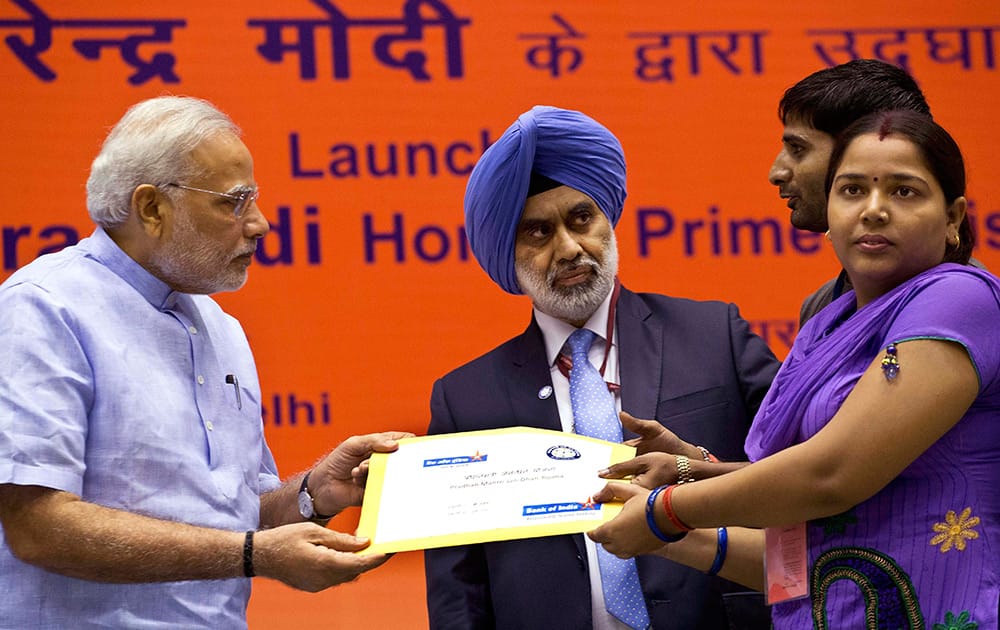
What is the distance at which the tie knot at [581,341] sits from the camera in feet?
9.87

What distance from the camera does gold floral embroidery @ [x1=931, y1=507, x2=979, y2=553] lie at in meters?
1.90

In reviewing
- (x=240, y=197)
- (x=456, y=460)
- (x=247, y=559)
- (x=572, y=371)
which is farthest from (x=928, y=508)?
(x=240, y=197)

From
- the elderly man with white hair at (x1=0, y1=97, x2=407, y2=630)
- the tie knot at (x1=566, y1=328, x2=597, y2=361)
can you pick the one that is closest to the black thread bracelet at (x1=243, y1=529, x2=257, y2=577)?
the elderly man with white hair at (x1=0, y1=97, x2=407, y2=630)

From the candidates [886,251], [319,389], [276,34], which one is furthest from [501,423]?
[276,34]

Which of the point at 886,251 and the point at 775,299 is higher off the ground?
the point at 886,251

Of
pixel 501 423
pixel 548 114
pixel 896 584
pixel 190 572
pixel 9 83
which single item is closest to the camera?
pixel 896 584

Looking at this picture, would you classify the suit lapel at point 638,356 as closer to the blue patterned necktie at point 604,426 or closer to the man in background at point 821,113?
the blue patterned necktie at point 604,426

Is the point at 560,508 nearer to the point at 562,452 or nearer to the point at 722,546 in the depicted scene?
the point at 562,452

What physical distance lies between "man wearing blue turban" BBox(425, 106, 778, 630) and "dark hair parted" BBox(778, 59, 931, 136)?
52 cm

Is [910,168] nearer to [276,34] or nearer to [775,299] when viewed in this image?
[775,299]

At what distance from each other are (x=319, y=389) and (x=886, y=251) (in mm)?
2654

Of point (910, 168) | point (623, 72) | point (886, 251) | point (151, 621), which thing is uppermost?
point (623, 72)

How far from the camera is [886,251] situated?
200 cm

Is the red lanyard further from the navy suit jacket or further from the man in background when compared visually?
the man in background
